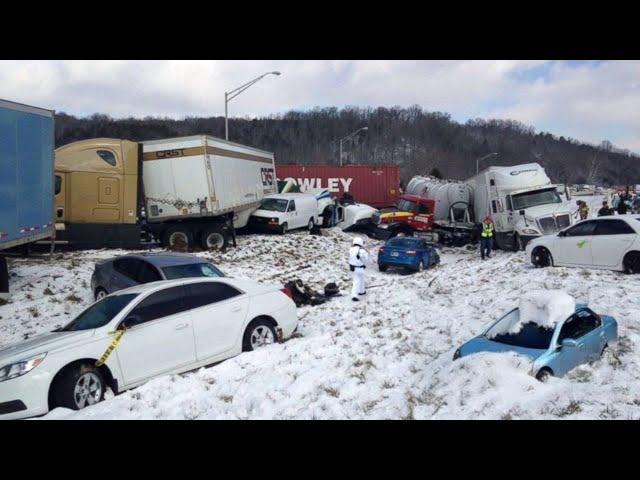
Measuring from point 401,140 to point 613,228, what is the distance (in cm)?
13264

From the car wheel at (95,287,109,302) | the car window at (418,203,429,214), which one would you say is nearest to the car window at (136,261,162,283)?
the car wheel at (95,287,109,302)

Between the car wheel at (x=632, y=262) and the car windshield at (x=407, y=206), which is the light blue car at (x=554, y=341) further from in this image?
the car windshield at (x=407, y=206)

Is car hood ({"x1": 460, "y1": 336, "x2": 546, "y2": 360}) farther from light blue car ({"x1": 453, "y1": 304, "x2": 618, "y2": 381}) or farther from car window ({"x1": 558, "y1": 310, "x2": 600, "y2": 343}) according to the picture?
car window ({"x1": 558, "y1": 310, "x2": 600, "y2": 343})

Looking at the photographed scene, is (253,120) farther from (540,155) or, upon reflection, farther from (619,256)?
(619,256)

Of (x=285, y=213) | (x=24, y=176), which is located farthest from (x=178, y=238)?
(x=24, y=176)

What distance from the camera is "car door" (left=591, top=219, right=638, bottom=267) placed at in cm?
1391

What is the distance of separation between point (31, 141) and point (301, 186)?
28.0m

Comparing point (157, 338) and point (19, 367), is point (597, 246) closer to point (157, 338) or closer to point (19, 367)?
point (157, 338)

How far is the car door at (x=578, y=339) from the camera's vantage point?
7.45 meters

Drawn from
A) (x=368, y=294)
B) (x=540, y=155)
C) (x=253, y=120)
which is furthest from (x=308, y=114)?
(x=368, y=294)

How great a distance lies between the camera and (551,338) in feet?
24.8

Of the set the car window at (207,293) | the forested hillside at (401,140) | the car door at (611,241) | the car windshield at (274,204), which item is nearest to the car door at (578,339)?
the car window at (207,293)

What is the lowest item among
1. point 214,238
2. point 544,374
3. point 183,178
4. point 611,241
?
point 544,374

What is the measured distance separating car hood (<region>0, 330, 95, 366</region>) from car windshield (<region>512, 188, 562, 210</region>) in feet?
63.4
